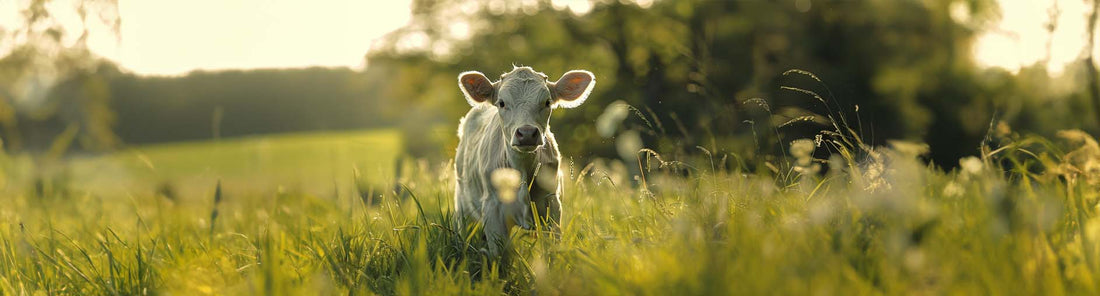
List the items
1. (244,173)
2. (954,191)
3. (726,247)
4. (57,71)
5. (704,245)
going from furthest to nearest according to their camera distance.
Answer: (57,71) < (244,173) < (954,191) < (726,247) < (704,245)

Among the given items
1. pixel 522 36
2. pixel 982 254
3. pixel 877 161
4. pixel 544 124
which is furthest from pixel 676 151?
pixel 522 36

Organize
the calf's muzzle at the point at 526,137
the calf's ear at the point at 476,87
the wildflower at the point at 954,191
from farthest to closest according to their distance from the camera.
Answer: the calf's ear at the point at 476,87
the calf's muzzle at the point at 526,137
the wildflower at the point at 954,191

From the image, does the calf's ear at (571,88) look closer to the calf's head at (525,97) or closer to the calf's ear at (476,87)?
the calf's head at (525,97)

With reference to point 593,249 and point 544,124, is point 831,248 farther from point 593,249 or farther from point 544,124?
point 544,124

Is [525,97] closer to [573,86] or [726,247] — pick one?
[573,86]

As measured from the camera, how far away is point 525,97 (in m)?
4.59

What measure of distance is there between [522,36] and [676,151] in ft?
62.7

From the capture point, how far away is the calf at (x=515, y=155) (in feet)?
14.1

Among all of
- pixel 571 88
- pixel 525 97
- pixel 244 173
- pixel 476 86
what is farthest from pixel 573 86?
pixel 244 173

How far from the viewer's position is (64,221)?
6.17 metres

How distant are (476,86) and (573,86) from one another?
2.18 ft

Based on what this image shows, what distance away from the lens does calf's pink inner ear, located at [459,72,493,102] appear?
4.86m

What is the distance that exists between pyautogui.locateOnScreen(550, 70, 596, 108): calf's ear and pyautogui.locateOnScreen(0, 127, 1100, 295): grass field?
2.51ft

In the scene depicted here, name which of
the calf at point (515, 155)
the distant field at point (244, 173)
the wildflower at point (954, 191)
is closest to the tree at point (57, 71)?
the distant field at point (244, 173)
